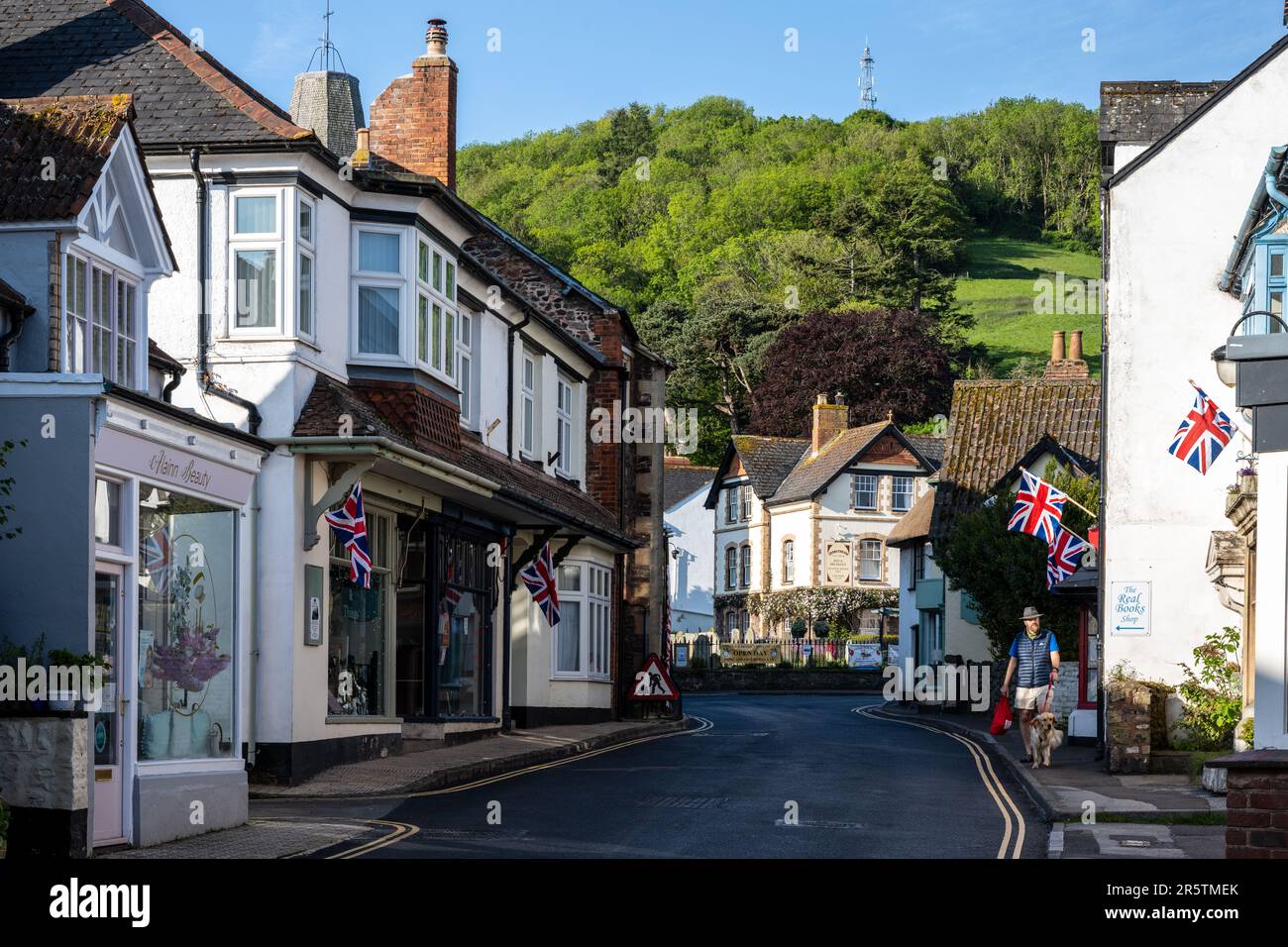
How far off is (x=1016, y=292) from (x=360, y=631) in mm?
105986

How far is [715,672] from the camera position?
59656mm

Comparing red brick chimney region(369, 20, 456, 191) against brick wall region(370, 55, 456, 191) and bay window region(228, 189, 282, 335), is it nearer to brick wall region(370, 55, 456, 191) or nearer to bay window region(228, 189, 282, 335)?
brick wall region(370, 55, 456, 191)

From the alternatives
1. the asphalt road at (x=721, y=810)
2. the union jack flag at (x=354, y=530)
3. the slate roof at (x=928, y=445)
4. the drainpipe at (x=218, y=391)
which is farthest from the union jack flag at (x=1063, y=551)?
the slate roof at (x=928, y=445)

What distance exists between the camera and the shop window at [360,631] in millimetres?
21172

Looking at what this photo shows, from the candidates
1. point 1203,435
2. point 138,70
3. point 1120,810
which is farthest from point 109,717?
point 1203,435

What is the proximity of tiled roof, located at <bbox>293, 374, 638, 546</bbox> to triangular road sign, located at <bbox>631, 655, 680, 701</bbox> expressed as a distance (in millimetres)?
4094

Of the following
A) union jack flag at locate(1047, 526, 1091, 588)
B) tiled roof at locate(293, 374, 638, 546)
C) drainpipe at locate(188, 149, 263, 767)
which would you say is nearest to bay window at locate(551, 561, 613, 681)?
tiled roof at locate(293, 374, 638, 546)

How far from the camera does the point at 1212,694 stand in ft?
73.2

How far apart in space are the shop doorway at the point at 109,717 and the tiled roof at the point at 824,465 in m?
57.7

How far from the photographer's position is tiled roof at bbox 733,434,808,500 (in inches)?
2943
